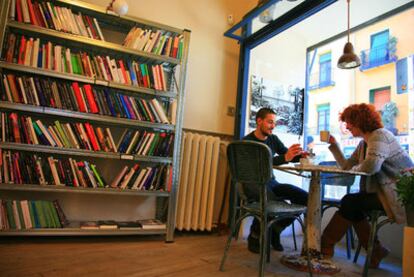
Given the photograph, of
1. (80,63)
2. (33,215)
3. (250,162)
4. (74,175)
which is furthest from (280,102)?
(33,215)

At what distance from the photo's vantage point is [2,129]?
81.7 inches

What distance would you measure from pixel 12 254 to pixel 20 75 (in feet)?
4.42

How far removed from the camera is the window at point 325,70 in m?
3.68

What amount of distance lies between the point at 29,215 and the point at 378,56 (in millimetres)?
3680

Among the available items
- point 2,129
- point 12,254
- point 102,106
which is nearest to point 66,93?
point 102,106

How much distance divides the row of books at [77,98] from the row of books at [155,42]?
0.44 meters

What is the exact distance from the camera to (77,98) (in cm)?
230

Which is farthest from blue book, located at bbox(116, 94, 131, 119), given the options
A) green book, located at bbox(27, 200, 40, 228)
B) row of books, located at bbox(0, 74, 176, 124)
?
green book, located at bbox(27, 200, 40, 228)

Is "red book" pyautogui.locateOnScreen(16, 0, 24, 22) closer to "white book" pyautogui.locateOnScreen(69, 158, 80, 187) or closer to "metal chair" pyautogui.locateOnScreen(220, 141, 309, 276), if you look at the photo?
"white book" pyautogui.locateOnScreen(69, 158, 80, 187)

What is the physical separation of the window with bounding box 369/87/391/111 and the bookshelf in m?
2.15

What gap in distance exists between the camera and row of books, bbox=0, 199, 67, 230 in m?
2.07

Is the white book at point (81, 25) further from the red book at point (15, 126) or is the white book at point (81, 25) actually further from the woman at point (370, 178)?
the woman at point (370, 178)

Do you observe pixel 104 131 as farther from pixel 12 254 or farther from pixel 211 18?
pixel 211 18

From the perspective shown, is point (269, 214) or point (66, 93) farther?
point (66, 93)
